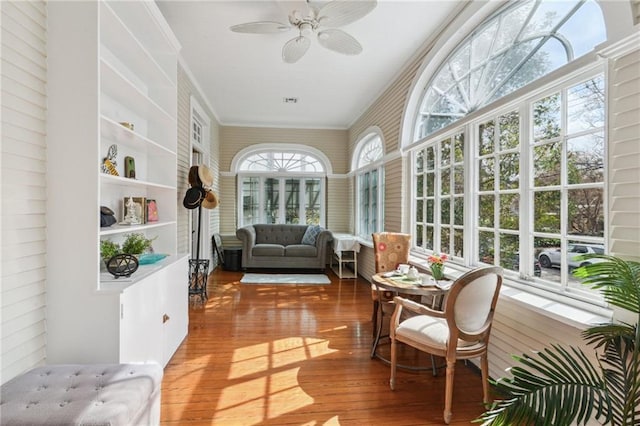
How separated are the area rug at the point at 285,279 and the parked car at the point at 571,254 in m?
3.93

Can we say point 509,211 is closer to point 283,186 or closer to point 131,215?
point 131,215

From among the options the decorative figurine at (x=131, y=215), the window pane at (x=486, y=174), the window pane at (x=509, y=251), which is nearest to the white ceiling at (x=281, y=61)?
the window pane at (x=486, y=174)

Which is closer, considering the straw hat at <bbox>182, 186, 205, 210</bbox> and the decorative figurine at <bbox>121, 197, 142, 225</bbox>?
the decorative figurine at <bbox>121, 197, 142, 225</bbox>

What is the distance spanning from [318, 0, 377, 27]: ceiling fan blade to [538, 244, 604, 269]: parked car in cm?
225

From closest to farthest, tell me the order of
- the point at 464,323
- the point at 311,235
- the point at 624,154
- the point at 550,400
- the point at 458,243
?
the point at 550,400 → the point at 624,154 → the point at 464,323 → the point at 458,243 → the point at 311,235

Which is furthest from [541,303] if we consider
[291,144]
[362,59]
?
[291,144]

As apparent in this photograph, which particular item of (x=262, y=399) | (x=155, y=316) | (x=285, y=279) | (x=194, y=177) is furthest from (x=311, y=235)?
(x=262, y=399)

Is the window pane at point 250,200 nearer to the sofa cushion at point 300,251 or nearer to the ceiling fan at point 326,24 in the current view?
the sofa cushion at point 300,251

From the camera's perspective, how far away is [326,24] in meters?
2.89

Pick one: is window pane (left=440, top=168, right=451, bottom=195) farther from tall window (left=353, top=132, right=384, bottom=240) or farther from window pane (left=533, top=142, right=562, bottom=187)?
tall window (left=353, top=132, right=384, bottom=240)

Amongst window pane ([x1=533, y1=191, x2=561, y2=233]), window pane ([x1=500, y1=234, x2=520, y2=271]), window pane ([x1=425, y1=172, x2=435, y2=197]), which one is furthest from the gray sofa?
window pane ([x1=533, y1=191, x2=561, y2=233])

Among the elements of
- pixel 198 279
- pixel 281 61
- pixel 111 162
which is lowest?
pixel 198 279

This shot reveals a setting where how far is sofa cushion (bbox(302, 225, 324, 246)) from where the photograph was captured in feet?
22.6

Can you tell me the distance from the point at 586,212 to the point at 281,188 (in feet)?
21.3
